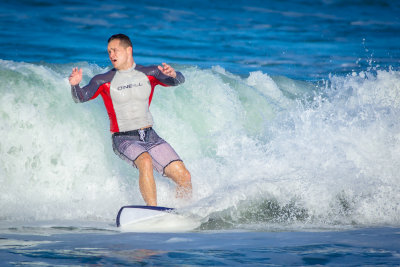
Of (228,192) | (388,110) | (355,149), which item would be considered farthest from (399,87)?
(228,192)

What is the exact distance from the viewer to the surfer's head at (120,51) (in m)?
5.11

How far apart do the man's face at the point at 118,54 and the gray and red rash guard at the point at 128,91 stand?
6 cm

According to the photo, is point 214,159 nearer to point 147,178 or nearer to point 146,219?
point 147,178

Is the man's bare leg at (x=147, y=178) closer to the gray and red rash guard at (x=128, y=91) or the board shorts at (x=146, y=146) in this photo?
the board shorts at (x=146, y=146)

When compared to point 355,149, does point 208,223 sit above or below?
below

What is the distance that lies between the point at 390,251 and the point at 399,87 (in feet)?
20.3

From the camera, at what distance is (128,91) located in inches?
206

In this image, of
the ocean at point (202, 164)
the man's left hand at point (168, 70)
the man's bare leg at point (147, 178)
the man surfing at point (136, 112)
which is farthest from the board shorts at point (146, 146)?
the man's left hand at point (168, 70)

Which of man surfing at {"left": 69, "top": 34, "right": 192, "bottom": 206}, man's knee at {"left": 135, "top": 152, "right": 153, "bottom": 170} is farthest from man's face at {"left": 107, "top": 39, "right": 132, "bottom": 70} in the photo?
man's knee at {"left": 135, "top": 152, "right": 153, "bottom": 170}

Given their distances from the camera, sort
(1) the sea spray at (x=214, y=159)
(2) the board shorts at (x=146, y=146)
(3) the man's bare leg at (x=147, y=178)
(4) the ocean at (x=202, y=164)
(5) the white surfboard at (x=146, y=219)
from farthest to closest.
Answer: (1) the sea spray at (x=214, y=159)
(2) the board shorts at (x=146, y=146)
(3) the man's bare leg at (x=147, y=178)
(5) the white surfboard at (x=146, y=219)
(4) the ocean at (x=202, y=164)

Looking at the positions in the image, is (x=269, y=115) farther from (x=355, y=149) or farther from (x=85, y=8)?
(x=85, y=8)

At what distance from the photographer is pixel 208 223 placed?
5242mm

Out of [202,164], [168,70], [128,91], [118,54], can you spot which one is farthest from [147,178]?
[202,164]

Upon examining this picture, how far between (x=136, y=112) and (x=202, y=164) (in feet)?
6.09
